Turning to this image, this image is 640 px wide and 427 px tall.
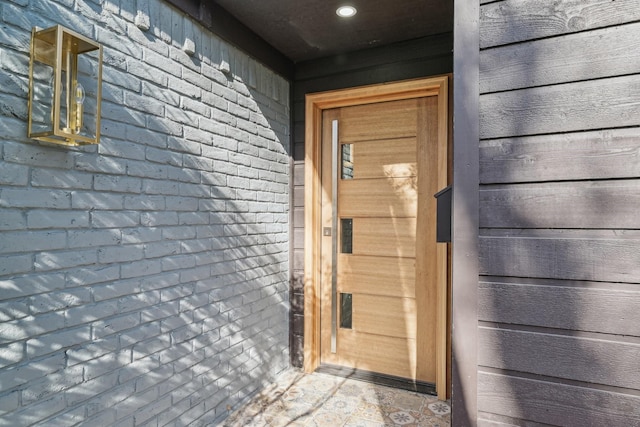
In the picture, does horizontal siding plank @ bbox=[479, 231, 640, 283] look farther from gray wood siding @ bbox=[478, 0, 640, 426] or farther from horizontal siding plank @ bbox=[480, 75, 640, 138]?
horizontal siding plank @ bbox=[480, 75, 640, 138]

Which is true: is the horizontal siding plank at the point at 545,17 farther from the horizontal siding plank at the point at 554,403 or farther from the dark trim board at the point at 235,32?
the dark trim board at the point at 235,32

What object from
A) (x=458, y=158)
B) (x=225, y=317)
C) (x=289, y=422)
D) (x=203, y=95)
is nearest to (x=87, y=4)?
(x=203, y=95)

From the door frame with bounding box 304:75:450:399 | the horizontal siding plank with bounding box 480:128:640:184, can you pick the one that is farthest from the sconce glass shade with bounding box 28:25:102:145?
the door frame with bounding box 304:75:450:399

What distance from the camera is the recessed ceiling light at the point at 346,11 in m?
2.21

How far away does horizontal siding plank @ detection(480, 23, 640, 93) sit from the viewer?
3.14ft

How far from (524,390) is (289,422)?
63.6 inches

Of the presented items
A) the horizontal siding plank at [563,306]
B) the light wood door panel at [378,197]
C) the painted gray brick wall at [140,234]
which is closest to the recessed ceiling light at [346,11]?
the painted gray brick wall at [140,234]

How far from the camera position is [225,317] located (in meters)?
2.28

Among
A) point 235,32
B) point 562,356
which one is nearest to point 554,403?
point 562,356

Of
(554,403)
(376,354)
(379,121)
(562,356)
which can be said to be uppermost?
(379,121)

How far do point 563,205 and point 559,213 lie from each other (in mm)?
23

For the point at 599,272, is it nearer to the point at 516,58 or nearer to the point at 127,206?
the point at 516,58

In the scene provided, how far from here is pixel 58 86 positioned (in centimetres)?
130

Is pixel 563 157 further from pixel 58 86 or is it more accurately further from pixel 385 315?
pixel 385 315
